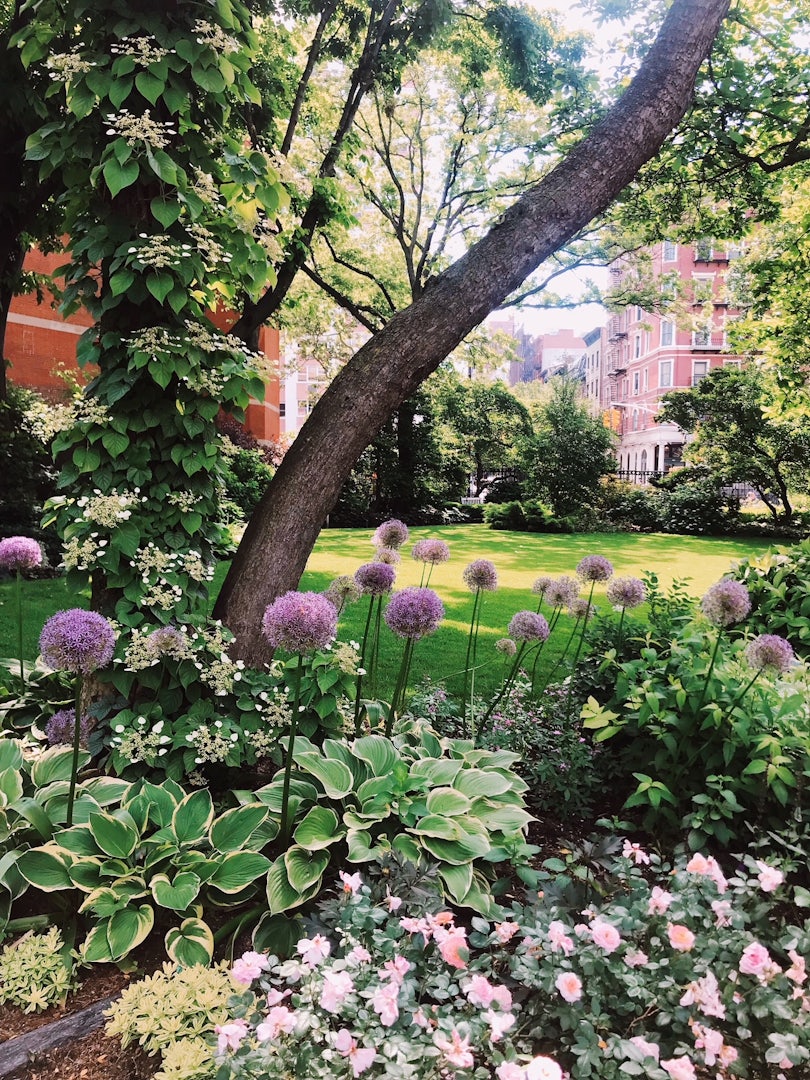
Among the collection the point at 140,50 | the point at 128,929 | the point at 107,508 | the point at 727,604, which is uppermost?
the point at 140,50

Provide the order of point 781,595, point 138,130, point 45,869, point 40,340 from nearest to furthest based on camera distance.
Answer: point 45,869 < point 138,130 < point 781,595 < point 40,340

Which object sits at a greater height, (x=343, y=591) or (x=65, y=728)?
(x=343, y=591)

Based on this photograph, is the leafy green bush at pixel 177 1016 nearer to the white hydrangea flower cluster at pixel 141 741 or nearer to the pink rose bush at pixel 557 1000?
the pink rose bush at pixel 557 1000

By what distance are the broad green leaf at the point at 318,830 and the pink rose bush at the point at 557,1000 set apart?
0.96ft

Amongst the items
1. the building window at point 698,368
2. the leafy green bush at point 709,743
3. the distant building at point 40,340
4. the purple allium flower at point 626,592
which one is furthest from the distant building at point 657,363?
the leafy green bush at point 709,743

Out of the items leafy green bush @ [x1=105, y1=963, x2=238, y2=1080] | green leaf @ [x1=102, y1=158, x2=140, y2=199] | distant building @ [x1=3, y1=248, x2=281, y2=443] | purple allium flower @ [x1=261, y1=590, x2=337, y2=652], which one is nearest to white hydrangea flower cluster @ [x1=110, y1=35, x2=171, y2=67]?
green leaf @ [x1=102, y1=158, x2=140, y2=199]

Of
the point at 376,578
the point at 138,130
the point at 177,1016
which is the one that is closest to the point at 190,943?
the point at 177,1016

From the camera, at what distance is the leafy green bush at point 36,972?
1.80m

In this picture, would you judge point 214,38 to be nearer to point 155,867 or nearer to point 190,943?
point 155,867

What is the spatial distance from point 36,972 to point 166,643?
1.04 meters

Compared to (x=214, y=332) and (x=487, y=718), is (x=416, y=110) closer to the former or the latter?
(x=214, y=332)

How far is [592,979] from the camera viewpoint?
1513 millimetres

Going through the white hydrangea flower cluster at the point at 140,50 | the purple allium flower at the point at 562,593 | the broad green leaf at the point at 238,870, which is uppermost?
the white hydrangea flower cluster at the point at 140,50

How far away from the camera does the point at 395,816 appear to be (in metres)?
2.23
